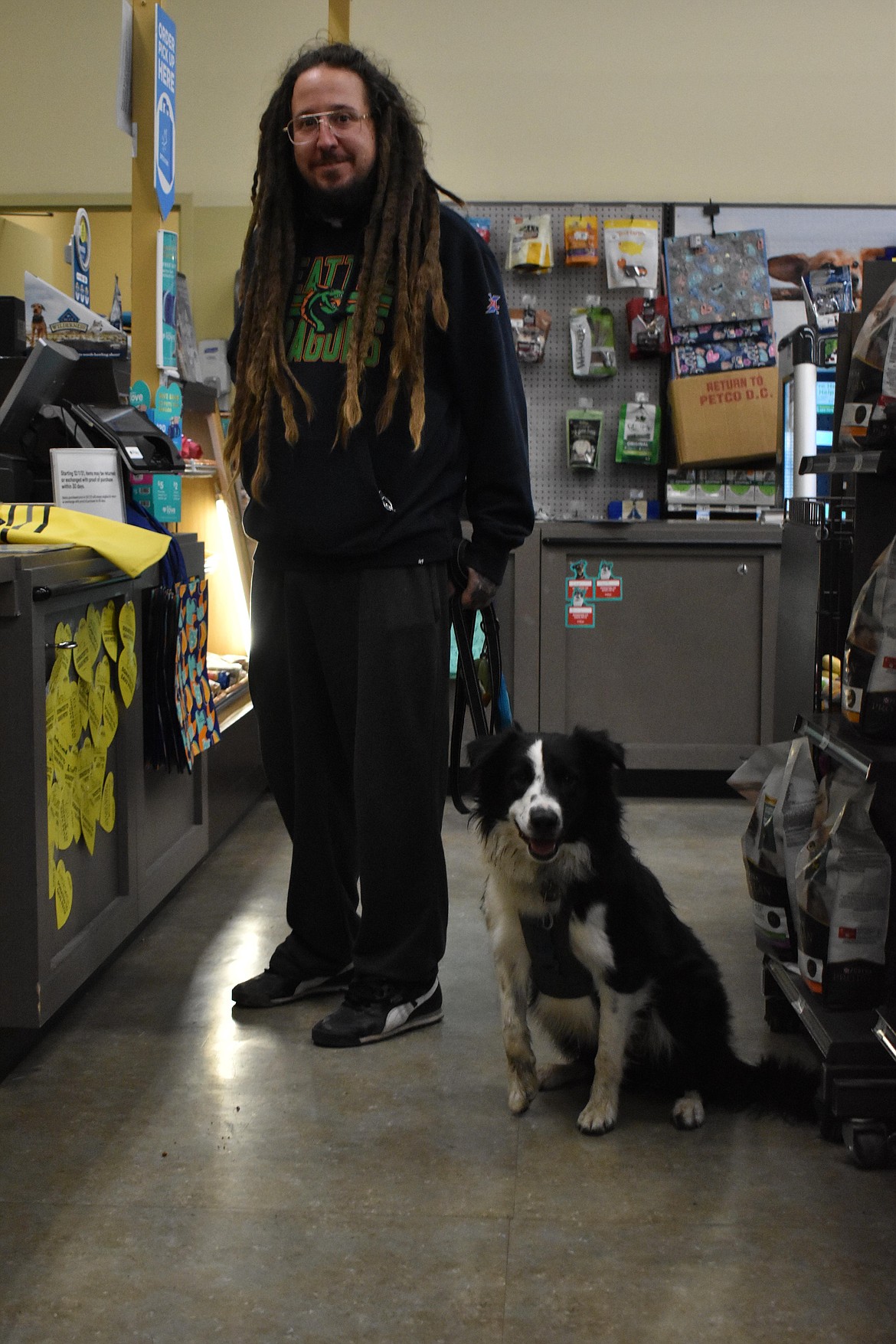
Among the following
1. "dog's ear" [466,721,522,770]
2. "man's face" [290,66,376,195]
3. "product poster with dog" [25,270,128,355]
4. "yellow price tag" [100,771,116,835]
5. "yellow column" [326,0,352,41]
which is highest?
"yellow column" [326,0,352,41]

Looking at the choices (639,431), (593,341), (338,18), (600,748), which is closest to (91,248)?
(338,18)

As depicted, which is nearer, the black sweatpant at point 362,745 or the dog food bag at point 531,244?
the black sweatpant at point 362,745

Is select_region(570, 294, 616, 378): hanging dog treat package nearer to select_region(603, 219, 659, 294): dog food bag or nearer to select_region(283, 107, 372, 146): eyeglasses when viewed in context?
select_region(603, 219, 659, 294): dog food bag

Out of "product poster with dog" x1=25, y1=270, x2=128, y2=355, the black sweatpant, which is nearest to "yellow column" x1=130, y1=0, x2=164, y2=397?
"product poster with dog" x1=25, y1=270, x2=128, y2=355

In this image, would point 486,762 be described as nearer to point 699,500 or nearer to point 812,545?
point 812,545

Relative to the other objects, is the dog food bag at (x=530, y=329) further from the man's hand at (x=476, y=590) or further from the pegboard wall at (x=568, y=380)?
the man's hand at (x=476, y=590)

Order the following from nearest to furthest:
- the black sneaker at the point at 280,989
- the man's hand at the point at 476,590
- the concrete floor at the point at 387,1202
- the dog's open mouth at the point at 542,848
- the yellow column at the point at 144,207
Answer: the concrete floor at the point at 387,1202, the dog's open mouth at the point at 542,848, the man's hand at the point at 476,590, the black sneaker at the point at 280,989, the yellow column at the point at 144,207

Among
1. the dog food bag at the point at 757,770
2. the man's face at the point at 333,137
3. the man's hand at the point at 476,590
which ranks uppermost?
the man's face at the point at 333,137

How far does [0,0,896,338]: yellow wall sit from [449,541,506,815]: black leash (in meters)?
4.10

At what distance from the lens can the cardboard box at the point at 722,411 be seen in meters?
4.80

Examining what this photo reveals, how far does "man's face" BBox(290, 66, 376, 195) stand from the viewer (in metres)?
2.24

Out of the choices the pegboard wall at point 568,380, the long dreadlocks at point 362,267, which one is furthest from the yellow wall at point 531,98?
the long dreadlocks at point 362,267

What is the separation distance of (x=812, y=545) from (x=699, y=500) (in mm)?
2606

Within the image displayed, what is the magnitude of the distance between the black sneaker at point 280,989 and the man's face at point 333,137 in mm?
1574
